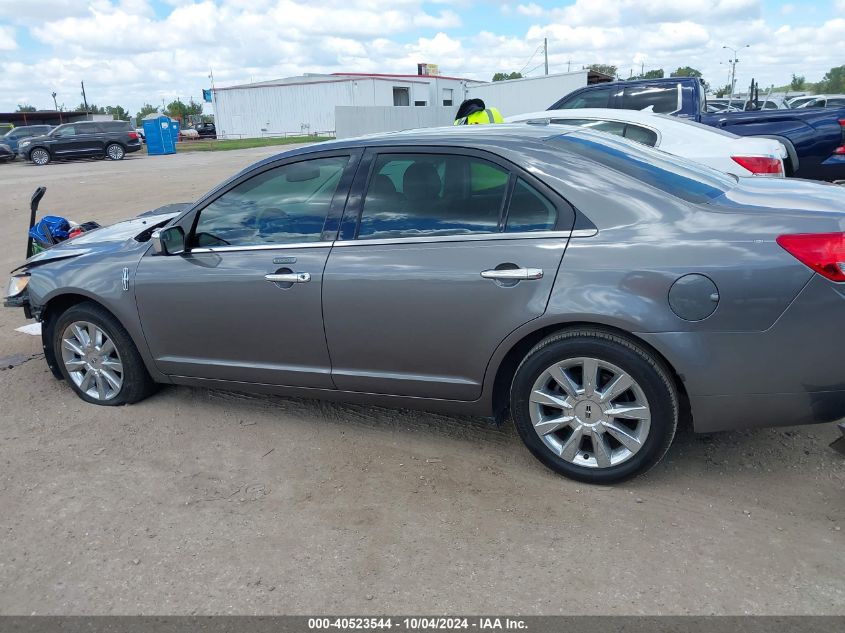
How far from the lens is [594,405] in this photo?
3.28 m

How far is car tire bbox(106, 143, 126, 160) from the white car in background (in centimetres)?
2736

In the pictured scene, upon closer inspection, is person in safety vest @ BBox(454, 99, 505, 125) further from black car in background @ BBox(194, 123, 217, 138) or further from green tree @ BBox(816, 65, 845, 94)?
green tree @ BBox(816, 65, 845, 94)

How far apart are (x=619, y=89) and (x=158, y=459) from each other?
355 inches

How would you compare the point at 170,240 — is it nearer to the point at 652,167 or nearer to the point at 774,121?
the point at 652,167

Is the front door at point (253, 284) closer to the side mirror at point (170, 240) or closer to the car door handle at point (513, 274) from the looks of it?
the side mirror at point (170, 240)

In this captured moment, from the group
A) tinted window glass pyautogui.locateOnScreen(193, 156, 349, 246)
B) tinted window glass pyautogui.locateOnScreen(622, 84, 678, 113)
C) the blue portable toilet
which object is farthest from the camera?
the blue portable toilet

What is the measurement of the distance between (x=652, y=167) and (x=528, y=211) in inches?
26.8

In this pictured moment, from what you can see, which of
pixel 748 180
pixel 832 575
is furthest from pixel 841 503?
pixel 748 180

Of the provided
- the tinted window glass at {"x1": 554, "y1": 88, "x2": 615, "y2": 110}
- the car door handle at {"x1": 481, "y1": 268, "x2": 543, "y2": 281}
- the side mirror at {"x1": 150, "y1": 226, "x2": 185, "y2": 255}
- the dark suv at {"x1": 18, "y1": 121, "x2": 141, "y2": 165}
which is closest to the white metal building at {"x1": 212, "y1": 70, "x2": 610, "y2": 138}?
the dark suv at {"x1": 18, "y1": 121, "x2": 141, "y2": 165}

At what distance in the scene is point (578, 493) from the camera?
338cm

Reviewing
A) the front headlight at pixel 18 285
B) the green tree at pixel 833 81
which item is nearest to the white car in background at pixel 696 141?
the front headlight at pixel 18 285

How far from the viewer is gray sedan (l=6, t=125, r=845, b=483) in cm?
299

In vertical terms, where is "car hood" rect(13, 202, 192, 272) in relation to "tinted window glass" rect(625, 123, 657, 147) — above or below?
below
